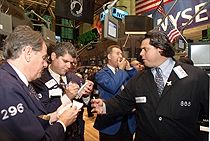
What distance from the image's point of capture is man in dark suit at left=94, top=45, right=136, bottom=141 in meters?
3.21

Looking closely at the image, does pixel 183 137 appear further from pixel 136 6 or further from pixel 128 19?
pixel 136 6

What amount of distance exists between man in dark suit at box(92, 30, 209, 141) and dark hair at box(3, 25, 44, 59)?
42.7 inches

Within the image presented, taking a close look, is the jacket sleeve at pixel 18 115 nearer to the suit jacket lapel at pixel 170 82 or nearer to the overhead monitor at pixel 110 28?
the suit jacket lapel at pixel 170 82

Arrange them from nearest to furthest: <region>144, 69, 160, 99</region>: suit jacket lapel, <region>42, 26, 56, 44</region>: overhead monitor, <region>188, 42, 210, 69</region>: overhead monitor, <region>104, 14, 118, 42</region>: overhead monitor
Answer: <region>144, 69, 160, 99</region>: suit jacket lapel
<region>188, 42, 210, 69</region>: overhead monitor
<region>104, 14, 118, 42</region>: overhead monitor
<region>42, 26, 56, 44</region>: overhead monitor

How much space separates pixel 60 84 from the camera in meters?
2.60

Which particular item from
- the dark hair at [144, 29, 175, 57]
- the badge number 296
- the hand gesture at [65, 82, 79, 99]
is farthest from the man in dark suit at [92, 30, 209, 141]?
the badge number 296

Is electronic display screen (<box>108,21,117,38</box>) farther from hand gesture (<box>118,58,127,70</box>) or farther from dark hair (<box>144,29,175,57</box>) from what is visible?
dark hair (<box>144,29,175,57</box>)

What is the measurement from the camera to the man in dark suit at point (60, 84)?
238 centimetres

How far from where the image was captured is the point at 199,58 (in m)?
3.01

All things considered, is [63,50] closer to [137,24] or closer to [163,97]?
[163,97]

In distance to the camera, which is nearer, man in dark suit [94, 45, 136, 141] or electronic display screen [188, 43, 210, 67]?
electronic display screen [188, 43, 210, 67]

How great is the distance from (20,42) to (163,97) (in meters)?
1.29

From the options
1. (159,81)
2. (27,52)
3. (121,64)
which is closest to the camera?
(27,52)

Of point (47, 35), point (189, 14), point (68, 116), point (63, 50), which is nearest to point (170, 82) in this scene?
point (68, 116)
